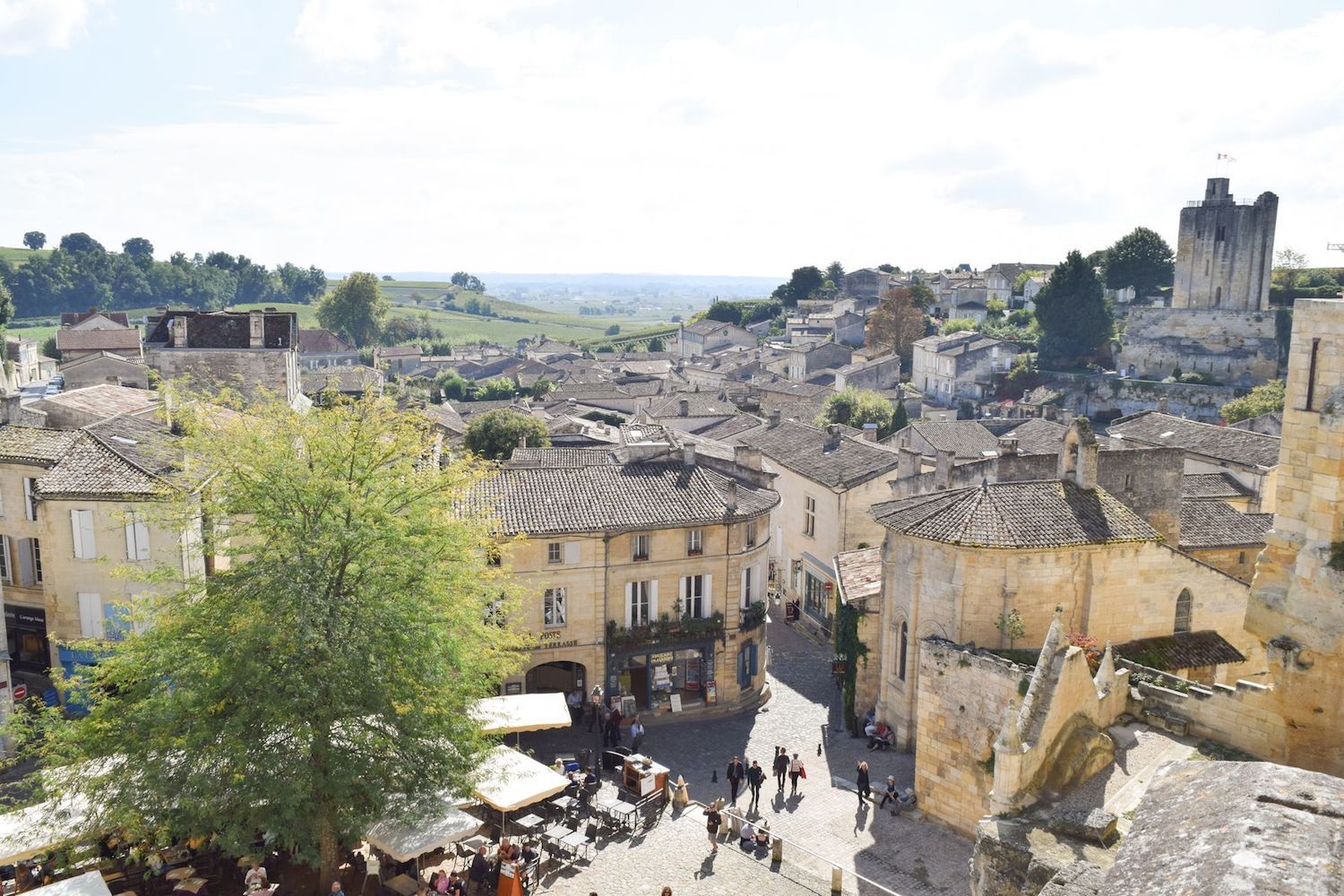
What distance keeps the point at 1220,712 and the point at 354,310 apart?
494ft

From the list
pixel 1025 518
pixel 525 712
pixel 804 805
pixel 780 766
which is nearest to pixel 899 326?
pixel 1025 518

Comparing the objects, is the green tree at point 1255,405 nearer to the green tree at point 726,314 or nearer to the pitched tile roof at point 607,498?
the pitched tile roof at point 607,498

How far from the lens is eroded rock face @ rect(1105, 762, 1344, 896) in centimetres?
767

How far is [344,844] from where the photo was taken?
70.9 ft

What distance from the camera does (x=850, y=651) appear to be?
3444cm

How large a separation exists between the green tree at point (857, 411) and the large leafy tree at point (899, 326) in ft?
115

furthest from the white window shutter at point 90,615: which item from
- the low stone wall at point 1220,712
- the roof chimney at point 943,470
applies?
the roof chimney at point 943,470

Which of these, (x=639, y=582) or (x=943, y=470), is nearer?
(x=639, y=582)

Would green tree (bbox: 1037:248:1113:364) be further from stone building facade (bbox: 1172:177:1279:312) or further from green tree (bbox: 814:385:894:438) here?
green tree (bbox: 814:385:894:438)

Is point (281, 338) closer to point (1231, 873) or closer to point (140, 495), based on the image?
point (140, 495)

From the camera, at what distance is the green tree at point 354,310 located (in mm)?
155750

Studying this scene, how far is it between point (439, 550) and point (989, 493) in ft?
49.4

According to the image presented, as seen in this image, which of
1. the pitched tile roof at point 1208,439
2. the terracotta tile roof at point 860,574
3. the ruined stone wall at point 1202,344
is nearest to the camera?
the terracotta tile roof at point 860,574

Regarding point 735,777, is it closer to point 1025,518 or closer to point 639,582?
point 639,582
